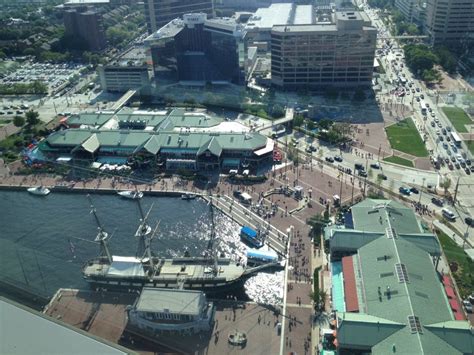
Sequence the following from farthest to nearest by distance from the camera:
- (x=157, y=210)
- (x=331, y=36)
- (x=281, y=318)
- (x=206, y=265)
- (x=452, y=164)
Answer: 1. (x=331, y=36)
2. (x=452, y=164)
3. (x=157, y=210)
4. (x=206, y=265)
5. (x=281, y=318)

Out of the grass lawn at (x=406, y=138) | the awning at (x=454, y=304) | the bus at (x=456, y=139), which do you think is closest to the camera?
the awning at (x=454, y=304)

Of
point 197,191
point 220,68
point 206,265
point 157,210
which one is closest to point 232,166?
point 197,191

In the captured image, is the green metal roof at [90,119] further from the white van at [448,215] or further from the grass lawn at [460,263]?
the grass lawn at [460,263]

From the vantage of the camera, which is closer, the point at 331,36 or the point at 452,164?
the point at 452,164

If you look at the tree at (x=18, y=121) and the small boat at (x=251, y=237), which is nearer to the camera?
the small boat at (x=251, y=237)

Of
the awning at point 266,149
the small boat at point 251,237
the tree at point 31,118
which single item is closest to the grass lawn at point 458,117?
the awning at point 266,149

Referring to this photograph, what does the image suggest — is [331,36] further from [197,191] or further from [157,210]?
[157,210]

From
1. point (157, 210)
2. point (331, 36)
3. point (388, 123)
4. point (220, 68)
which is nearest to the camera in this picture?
point (157, 210)
